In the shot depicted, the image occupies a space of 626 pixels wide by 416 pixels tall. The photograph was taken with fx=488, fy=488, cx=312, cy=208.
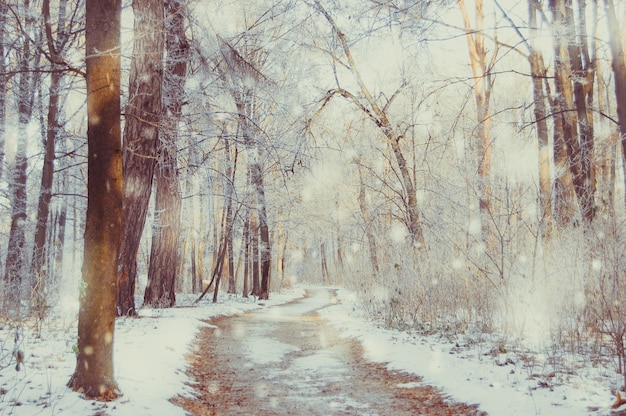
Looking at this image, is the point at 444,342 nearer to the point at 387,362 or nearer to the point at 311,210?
the point at 387,362

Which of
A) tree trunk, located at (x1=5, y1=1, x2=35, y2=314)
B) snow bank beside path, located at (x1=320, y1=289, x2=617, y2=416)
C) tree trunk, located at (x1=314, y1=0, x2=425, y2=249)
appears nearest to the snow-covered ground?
snow bank beside path, located at (x1=320, y1=289, x2=617, y2=416)

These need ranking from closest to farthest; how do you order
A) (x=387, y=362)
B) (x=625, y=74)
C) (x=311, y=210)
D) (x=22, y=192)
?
(x=625, y=74), (x=387, y=362), (x=22, y=192), (x=311, y=210)

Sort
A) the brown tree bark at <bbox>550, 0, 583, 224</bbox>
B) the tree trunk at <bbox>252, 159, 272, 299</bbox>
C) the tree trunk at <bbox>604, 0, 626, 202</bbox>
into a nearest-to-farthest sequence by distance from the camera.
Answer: the tree trunk at <bbox>604, 0, 626, 202</bbox> < the brown tree bark at <bbox>550, 0, 583, 224</bbox> < the tree trunk at <bbox>252, 159, 272, 299</bbox>

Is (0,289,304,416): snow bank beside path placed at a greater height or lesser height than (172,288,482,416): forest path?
greater

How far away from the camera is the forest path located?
205 inches

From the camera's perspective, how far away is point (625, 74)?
4035 mm

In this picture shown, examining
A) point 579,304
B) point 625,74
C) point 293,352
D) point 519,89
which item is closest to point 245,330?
point 293,352

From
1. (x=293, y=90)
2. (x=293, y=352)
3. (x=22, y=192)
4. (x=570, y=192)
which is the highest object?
(x=293, y=90)

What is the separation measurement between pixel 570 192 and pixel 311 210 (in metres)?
21.9

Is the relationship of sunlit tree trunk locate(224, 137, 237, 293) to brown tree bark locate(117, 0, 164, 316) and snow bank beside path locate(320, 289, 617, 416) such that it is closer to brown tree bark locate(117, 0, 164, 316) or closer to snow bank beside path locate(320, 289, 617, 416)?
brown tree bark locate(117, 0, 164, 316)

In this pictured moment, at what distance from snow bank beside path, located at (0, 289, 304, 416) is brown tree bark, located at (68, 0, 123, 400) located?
258mm

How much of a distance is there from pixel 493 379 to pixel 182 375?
12.4 ft

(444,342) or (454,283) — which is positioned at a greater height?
(454,283)

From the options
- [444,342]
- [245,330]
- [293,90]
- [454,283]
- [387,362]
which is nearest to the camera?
[387,362]
